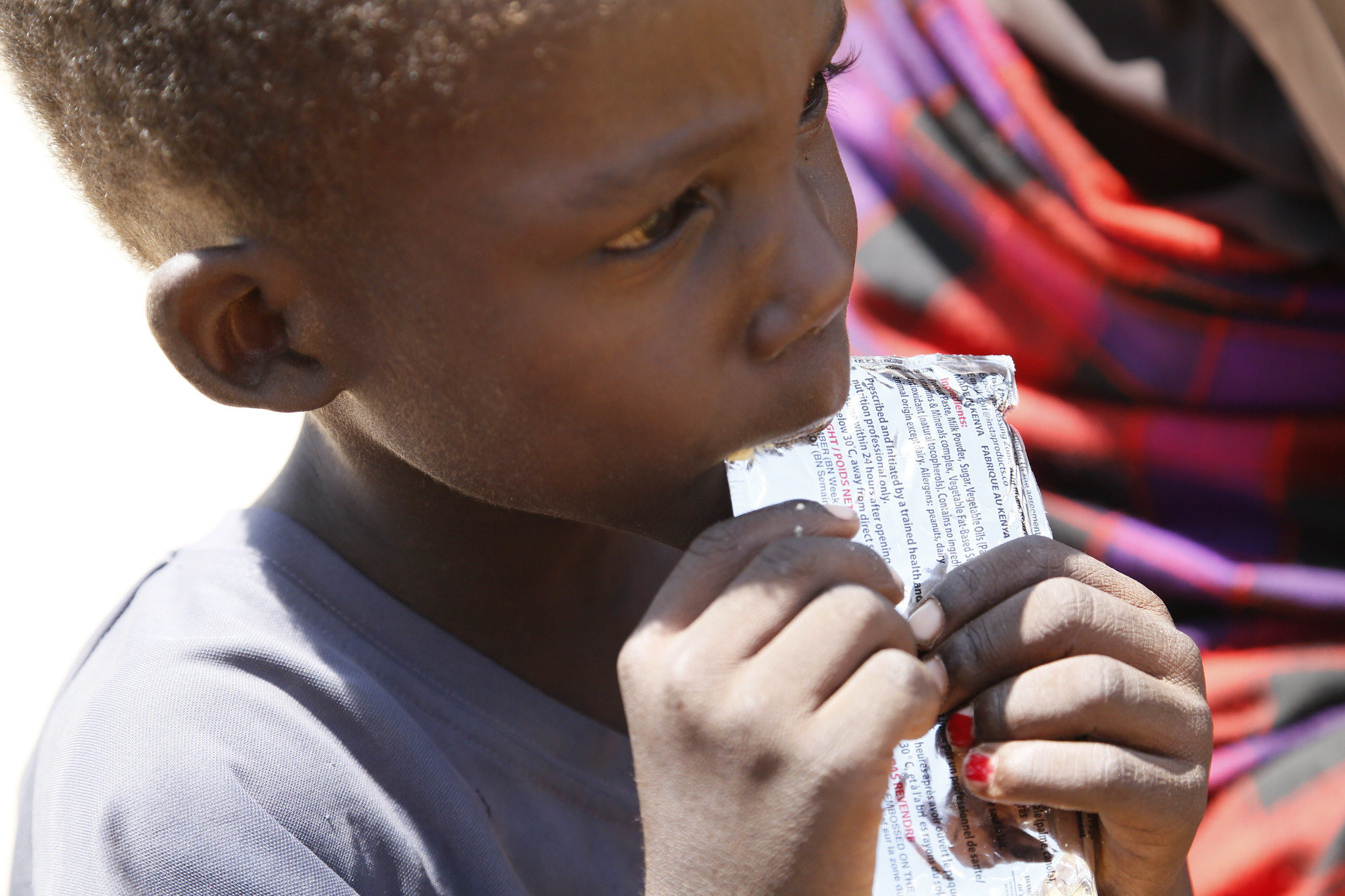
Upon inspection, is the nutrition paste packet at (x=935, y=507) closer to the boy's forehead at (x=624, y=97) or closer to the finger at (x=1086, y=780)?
the finger at (x=1086, y=780)

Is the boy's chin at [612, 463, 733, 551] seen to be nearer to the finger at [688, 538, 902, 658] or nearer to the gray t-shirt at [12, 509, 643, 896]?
the finger at [688, 538, 902, 658]

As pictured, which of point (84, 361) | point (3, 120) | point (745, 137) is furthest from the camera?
point (3, 120)

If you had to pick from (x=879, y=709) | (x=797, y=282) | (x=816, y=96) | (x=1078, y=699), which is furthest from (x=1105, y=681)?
(x=816, y=96)

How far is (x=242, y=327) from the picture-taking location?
0.60 m

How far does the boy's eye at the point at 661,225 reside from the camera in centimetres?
53

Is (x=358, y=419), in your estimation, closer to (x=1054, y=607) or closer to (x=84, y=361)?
(x=1054, y=607)

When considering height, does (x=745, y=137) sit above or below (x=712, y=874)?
above

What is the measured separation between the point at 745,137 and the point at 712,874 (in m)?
0.34

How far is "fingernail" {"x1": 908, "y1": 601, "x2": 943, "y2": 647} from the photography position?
58cm

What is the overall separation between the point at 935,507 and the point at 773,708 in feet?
0.63

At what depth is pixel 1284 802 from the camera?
88 centimetres

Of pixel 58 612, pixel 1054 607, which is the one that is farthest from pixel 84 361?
pixel 1054 607

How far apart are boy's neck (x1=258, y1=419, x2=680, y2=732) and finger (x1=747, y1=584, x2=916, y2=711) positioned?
0.99ft

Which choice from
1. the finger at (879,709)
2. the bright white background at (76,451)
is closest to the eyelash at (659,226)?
the finger at (879,709)
